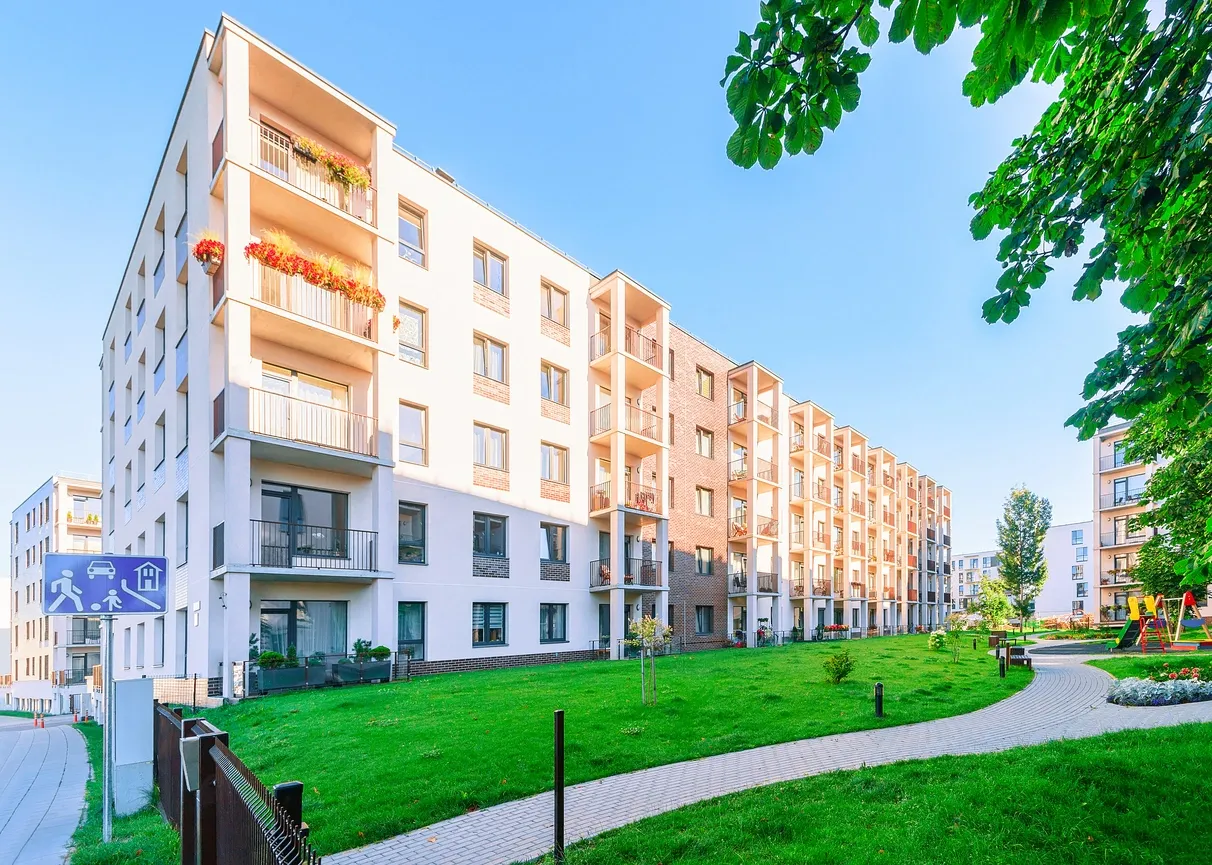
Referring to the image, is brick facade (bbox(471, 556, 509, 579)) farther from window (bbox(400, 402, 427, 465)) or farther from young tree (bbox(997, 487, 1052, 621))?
young tree (bbox(997, 487, 1052, 621))

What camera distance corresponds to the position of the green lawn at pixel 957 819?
17.3 feet

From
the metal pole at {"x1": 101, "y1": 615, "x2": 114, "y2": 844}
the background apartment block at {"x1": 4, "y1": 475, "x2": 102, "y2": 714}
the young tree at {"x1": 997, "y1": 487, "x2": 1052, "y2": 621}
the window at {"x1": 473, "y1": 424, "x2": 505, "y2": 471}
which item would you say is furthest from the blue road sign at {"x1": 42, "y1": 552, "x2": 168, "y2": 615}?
the young tree at {"x1": 997, "y1": 487, "x2": 1052, "y2": 621}

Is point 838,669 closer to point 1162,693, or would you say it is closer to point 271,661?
point 1162,693

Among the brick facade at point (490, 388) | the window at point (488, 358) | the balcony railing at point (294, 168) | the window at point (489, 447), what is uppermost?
the balcony railing at point (294, 168)

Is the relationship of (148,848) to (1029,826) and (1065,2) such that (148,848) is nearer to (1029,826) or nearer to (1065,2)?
(1029,826)

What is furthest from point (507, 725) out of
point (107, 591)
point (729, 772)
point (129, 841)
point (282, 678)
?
point (282, 678)

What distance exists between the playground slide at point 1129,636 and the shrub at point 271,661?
29.0 metres

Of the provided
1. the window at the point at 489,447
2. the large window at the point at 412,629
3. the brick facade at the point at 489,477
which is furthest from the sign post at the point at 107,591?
the window at the point at 489,447

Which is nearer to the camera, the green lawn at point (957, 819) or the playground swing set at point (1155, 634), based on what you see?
the green lawn at point (957, 819)

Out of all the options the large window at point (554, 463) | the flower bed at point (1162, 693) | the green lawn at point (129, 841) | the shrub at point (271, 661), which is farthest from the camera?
the large window at point (554, 463)

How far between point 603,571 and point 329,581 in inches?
407

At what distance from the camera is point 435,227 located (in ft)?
71.6

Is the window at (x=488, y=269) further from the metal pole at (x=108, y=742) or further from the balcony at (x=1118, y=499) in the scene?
the balcony at (x=1118, y=499)

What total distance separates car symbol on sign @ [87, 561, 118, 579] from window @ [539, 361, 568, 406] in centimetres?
1797
